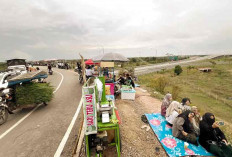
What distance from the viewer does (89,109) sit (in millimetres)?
2537

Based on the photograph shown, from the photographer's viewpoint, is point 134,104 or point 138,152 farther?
point 134,104

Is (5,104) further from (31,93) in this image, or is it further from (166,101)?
(166,101)

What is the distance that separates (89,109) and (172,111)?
11.5ft

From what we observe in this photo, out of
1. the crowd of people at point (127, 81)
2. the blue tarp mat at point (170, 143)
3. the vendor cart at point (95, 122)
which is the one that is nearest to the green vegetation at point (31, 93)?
the vendor cart at point (95, 122)

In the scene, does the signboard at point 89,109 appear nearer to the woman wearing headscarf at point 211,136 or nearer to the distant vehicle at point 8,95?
the woman wearing headscarf at point 211,136

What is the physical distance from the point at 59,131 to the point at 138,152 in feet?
8.52

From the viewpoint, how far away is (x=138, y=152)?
3270 millimetres

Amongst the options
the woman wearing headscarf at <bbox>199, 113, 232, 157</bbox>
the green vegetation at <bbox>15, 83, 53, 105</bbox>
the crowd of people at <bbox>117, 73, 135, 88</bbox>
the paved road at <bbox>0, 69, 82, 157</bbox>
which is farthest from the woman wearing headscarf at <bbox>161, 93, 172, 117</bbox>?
the green vegetation at <bbox>15, 83, 53, 105</bbox>

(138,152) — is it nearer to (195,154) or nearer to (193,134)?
(195,154)

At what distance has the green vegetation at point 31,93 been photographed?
5152mm

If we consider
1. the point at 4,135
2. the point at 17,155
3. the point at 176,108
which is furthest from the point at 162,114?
the point at 4,135

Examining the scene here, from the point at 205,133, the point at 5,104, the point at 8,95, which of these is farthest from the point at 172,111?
the point at 8,95

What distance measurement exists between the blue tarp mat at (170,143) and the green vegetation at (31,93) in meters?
4.81

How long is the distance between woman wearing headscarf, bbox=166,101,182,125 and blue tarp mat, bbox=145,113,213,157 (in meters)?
0.26
